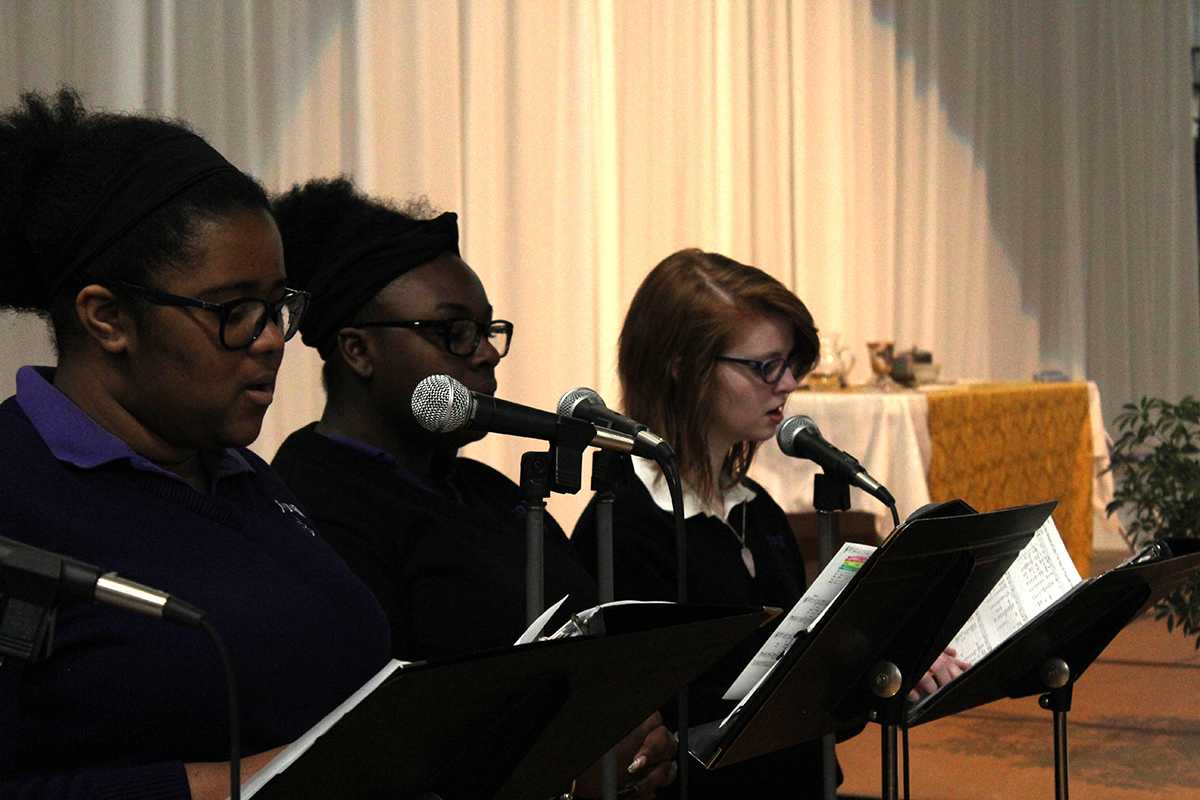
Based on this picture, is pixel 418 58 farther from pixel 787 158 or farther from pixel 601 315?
pixel 787 158

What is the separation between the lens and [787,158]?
7.70 metres

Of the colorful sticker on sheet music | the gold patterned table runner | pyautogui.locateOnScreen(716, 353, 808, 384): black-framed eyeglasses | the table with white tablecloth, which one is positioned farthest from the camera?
the gold patterned table runner

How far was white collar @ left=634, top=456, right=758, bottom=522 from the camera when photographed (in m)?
2.69

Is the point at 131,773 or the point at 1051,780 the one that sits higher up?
the point at 131,773

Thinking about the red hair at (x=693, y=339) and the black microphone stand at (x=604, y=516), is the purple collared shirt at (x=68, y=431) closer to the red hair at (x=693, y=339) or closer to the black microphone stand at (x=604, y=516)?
the black microphone stand at (x=604, y=516)

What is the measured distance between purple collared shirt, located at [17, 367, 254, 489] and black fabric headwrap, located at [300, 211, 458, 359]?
0.78 meters

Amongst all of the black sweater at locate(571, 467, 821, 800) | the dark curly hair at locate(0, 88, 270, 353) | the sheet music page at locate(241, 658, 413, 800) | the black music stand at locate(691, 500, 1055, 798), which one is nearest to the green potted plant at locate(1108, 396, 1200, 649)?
the black sweater at locate(571, 467, 821, 800)

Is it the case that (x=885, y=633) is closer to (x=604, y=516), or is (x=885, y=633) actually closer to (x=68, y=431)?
(x=604, y=516)

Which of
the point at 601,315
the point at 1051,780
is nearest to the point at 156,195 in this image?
the point at 1051,780

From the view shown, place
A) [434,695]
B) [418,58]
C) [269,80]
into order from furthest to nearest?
[418,58] < [269,80] < [434,695]

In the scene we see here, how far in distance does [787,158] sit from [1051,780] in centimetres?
408

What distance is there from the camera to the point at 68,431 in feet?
5.14

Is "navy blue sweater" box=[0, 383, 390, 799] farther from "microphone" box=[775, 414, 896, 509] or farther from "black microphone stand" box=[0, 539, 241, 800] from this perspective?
"microphone" box=[775, 414, 896, 509]

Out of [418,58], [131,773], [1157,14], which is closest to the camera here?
[131,773]
